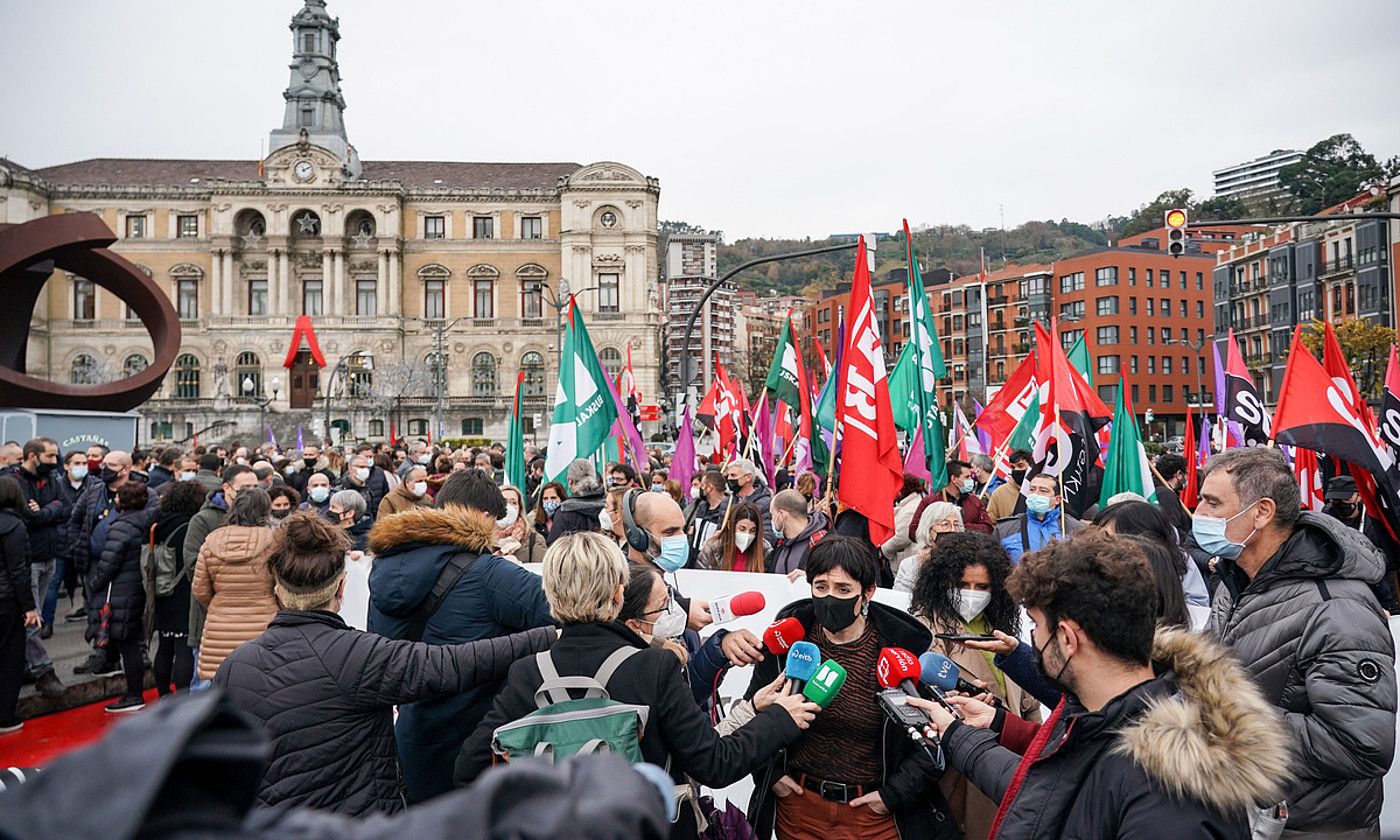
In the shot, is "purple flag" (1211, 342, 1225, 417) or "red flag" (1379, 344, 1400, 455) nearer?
"red flag" (1379, 344, 1400, 455)

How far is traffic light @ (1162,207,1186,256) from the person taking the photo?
42.6 feet

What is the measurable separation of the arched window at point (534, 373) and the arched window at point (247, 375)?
55.6 ft

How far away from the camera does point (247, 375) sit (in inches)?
2506

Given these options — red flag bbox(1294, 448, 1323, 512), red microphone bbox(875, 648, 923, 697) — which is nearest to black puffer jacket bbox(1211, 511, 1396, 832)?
red microphone bbox(875, 648, 923, 697)

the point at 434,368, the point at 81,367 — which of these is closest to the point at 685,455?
the point at 434,368

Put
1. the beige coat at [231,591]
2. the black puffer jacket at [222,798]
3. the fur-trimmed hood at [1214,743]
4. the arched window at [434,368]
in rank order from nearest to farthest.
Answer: the black puffer jacket at [222,798], the fur-trimmed hood at [1214,743], the beige coat at [231,591], the arched window at [434,368]

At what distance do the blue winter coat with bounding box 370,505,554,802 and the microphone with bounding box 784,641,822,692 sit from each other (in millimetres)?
944

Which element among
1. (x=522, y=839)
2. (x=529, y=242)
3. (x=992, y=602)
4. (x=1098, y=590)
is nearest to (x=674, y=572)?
(x=992, y=602)

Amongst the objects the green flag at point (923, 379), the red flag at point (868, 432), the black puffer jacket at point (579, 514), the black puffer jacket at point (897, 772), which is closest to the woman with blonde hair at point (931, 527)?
the red flag at point (868, 432)

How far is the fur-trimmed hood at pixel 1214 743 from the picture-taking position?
1.99 m

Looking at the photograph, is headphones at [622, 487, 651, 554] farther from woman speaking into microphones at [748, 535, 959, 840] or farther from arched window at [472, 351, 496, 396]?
arched window at [472, 351, 496, 396]

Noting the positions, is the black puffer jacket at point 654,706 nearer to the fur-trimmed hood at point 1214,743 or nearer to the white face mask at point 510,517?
the fur-trimmed hood at point 1214,743

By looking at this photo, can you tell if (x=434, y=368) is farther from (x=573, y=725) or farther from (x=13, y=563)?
(x=573, y=725)

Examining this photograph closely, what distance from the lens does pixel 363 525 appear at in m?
7.93
